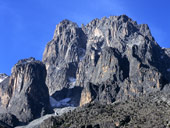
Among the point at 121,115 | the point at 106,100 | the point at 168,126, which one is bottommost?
the point at 168,126

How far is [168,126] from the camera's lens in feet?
397

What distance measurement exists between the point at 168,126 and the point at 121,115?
23.9m

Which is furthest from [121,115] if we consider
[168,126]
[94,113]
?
[168,126]

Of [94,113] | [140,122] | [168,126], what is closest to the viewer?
[168,126]

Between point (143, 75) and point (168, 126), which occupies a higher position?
point (143, 75)

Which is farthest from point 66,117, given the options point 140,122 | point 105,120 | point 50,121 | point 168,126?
point 168,126

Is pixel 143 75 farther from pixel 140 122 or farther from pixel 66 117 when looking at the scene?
pixel 140 122

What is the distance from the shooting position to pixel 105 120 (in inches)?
5512

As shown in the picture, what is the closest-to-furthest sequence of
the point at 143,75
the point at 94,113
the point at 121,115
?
the point at 121,115, the point at 94,113, the point at 143,75

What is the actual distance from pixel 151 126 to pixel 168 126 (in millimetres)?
5365

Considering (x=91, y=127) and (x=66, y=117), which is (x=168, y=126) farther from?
(x=66, y=117)

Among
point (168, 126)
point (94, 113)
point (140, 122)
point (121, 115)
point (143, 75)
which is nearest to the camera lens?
point (168, 126)

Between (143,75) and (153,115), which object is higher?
(143,75)

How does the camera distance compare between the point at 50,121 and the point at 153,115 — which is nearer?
the point at 153,115
